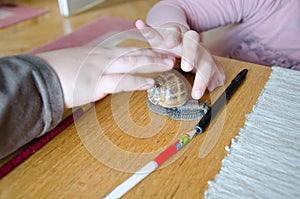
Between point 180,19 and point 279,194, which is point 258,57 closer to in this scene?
point 180,19

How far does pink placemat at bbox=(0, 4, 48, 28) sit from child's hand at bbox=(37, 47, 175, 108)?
1.58m

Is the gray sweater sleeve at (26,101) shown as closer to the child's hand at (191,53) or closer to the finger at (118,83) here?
the finger at (118,83)

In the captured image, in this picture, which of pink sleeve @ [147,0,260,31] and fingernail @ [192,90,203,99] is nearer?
fingernail @ [192,90,203,99]

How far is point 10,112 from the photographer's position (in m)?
0.35

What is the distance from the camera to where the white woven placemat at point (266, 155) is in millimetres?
326

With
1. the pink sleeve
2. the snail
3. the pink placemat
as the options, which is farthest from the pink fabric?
the pink placemat

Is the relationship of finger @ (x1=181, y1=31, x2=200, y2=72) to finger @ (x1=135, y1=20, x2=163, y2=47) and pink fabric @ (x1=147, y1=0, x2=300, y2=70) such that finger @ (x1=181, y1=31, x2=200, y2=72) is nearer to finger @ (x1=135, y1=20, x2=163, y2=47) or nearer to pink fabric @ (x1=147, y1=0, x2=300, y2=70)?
finger @ (x1=135, y1=20, x2=163, y2=47)

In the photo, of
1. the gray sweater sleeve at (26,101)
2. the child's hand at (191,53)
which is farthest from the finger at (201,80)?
the gray sweater sleeve at (26,101)

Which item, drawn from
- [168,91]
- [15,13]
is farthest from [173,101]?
[15,13]

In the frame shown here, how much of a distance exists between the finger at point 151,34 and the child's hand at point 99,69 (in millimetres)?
43

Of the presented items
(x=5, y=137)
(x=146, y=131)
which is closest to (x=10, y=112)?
(x=5, y=137)

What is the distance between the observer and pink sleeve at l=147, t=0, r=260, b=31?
2.24 ft

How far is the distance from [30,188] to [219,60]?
0.39m

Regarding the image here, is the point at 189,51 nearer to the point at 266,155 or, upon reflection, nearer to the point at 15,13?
the point at 266,155
